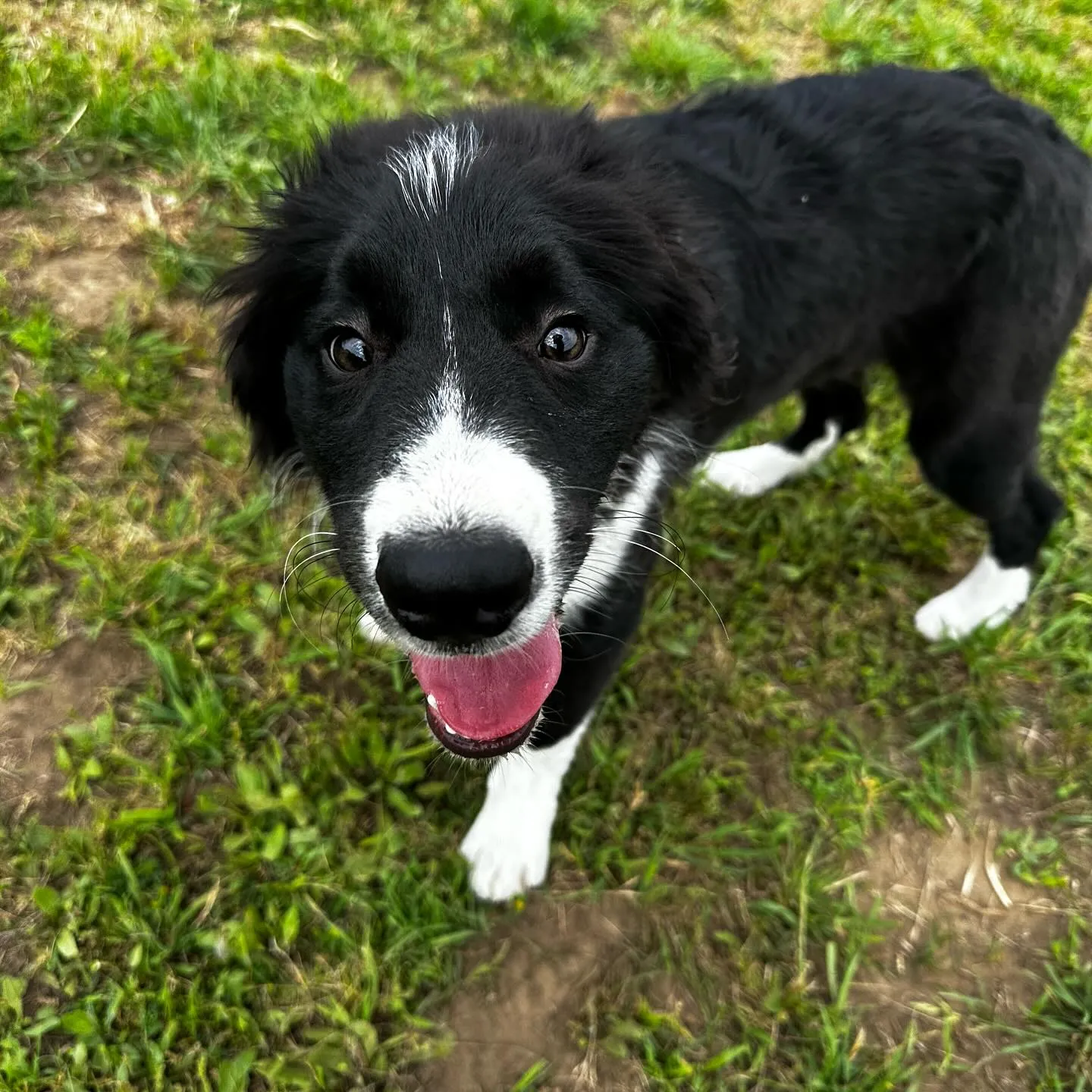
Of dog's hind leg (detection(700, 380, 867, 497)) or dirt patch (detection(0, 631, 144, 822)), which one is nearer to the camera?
dirt patch (detection(0, 631, 144, 822))

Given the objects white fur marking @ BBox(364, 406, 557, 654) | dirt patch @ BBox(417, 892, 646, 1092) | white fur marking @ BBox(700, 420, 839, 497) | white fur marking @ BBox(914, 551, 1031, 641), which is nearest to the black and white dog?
white fur marking @ BBox(364, 406, 557, 654)

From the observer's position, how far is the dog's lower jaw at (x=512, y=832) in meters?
2.54

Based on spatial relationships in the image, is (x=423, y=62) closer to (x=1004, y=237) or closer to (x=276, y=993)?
(x=1004, y=237)

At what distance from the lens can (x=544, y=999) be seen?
2.47 metres

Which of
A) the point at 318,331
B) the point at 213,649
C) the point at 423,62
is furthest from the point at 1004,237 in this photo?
the point at 423,62

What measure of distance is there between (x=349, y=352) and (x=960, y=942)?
2529 millimetres

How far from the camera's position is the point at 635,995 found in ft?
8.21

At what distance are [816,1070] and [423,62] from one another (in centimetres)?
459

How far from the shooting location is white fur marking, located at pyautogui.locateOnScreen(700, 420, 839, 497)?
11.4 ft

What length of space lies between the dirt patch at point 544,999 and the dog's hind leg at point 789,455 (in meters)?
1.66

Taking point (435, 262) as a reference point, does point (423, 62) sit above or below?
below

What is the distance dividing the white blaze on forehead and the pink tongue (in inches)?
35.9

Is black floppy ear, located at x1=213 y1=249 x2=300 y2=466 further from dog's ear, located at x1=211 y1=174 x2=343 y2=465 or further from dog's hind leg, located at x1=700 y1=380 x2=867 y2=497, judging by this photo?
dog's hind leg, located at x1=700 y1=380 x2=867 y2=497

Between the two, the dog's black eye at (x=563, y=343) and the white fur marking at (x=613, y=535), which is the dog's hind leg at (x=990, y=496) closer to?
the white fur marking at (x=613, y=535)
